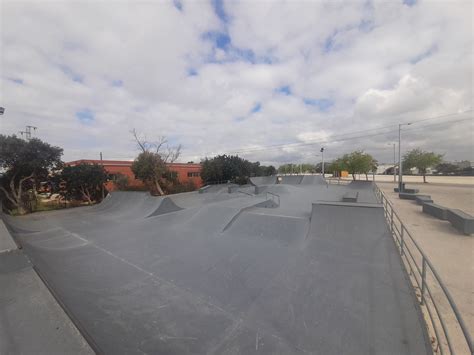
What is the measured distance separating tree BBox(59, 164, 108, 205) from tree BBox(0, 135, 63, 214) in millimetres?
951

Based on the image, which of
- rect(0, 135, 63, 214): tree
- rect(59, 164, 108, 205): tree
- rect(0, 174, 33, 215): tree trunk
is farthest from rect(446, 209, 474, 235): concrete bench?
rect(0, 174, 33, 215): tree trunk

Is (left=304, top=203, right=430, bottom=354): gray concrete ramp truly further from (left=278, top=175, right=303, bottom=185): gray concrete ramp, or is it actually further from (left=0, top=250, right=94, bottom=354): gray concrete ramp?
(left=278, top=175, right=303, bottom=185): gray concrete ramp

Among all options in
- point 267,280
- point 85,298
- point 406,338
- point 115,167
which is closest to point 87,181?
point 115,167

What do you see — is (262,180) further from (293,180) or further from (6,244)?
(6,244)

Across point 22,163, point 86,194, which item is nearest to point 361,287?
point 22,163

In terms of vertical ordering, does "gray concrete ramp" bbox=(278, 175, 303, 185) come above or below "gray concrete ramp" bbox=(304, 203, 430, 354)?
above

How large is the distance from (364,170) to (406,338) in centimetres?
3273

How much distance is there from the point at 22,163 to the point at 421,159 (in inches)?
1697

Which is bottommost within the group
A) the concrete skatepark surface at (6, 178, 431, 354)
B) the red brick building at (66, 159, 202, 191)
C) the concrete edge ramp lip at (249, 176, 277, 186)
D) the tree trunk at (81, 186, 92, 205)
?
the concrete skatepark surface at (6, 178, 431, 354)

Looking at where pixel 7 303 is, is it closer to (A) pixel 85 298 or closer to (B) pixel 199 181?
(A) pixel 85 298

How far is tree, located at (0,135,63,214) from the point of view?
38.2ft

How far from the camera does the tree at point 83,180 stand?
14.6 metres

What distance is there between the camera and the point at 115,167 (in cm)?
1994

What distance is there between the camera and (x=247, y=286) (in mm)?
3533
